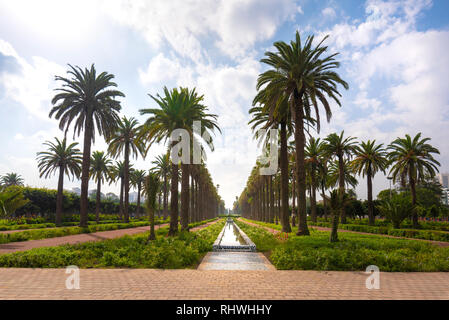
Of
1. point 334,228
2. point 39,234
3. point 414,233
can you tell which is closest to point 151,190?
point 39,234

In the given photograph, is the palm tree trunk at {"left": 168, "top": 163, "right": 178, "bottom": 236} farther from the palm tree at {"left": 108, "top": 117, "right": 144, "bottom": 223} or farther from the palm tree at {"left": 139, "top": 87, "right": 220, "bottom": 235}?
the palm tree at {"left": 108, "top": 117, "right": 144, "bottom": 223}

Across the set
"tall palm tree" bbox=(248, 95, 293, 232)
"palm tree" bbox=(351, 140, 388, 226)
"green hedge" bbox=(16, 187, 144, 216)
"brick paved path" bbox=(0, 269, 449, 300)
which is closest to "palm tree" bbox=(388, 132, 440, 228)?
"palm tree" bbox=(351, 140, 388, 226)

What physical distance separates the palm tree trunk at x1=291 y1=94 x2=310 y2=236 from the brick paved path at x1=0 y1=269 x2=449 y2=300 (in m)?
10.3

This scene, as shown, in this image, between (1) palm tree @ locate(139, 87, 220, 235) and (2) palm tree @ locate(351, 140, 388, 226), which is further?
(2) palm tree @ locate(351, 140, 388, 226)

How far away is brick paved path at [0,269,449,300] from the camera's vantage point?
6.10 meters

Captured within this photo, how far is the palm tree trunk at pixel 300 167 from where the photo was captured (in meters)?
18.8

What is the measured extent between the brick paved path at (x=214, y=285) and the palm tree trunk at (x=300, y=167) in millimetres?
10250

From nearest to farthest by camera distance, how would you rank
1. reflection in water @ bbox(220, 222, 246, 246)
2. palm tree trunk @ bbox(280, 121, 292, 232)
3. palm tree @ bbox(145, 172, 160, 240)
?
reflection in water @ bbox(220, 222, 246, 246) < palm tree @ bbox(145, 172, 160, 240) < palm tree trunk @ bbox(280, 121, 292, 232)

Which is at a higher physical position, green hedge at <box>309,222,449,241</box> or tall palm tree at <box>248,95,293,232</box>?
tall palm tree at <box>248,95,293,232</box>

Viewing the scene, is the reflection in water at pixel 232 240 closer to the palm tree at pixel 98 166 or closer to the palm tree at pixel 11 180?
the palm tree at pixel 98 166

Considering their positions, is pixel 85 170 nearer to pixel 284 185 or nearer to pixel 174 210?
pixel 174 210
